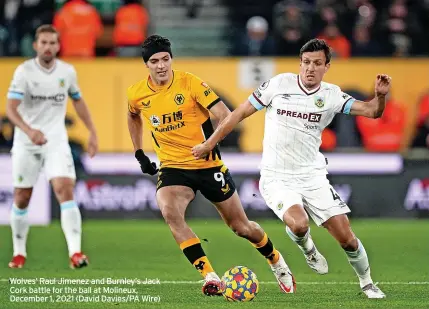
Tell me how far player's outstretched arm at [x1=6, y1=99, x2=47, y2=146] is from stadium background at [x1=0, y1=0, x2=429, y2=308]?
13.1 ft

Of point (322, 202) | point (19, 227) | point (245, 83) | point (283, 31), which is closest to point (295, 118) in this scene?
point (322, 202)

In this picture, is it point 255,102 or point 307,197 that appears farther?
point 307,197

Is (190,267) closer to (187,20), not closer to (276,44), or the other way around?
(276,44)

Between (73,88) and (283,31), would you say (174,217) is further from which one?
(283,31)

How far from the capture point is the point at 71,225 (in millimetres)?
12594

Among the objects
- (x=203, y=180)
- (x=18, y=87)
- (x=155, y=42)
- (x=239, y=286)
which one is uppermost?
(x=155, y=42)

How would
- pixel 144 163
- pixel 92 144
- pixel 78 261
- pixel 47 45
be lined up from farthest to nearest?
pixel 92 144 < pixel 47 45 < pixel 78 261 < pixel 144 163

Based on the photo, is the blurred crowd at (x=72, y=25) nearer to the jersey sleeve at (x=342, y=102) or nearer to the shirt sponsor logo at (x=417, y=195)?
the shirt sponsor logo at (x=417, y=195)

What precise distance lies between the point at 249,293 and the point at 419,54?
13.2 meters

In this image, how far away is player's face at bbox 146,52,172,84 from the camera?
34.7 ft

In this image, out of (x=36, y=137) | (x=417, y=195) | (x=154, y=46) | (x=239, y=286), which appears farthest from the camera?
(x=417, y=195)

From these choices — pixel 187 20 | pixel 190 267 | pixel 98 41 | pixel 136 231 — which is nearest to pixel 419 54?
pixel 187 20

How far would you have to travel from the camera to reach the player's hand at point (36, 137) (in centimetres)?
1220

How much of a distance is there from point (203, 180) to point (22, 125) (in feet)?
8.72
